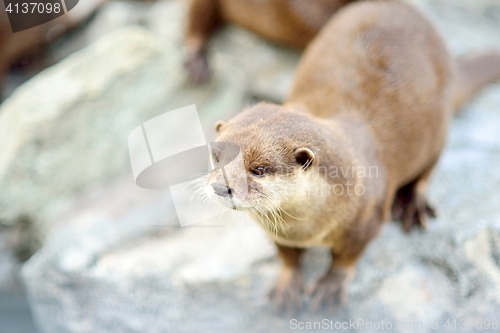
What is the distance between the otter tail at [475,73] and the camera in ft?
9.59

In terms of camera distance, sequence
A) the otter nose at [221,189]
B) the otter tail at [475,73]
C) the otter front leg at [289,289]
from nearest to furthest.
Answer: the otter nose at [221,189]
the otter front leg at [289,289]
the otter tail at [475,73]

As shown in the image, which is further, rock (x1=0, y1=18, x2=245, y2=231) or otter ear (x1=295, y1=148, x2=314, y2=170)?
rock (x1=0, y1=18, x2=245, y2=231)

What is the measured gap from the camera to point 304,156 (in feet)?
5.71

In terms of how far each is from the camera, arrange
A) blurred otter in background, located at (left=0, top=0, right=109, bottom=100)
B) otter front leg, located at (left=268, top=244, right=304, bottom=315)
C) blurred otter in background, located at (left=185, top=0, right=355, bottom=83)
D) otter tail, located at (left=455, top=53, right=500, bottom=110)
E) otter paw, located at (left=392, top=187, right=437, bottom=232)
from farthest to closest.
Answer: blurred otter in background, located at (left=0, top=0, right=109, bottom=100), blurred otter in background, located at (left=185, top=0, right=355, bottom=83), otter tail, located at (left=455, top=53, right=500, bottom=110), otter paw, located at (left=392, top=187, right=437, bottom=232), otter front leg, located at (left=268, top=244, right=304, bottom=315)

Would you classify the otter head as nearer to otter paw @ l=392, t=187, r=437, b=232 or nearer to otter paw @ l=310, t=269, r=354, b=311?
otter paw @ l=310, t=269, r=354, b=311

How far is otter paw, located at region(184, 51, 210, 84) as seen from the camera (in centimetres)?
371

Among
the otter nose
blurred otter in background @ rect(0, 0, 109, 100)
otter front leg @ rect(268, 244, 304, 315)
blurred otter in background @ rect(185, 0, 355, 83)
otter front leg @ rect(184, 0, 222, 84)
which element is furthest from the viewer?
blurred otter in background @ rect(0, 0, 109, 100)

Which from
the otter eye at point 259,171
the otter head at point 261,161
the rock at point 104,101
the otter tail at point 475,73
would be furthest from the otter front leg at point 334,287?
Answer: the rock at point 104,101

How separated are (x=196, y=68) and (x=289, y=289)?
6.51 feet

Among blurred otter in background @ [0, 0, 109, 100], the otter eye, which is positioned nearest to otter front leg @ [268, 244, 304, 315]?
the otter eye

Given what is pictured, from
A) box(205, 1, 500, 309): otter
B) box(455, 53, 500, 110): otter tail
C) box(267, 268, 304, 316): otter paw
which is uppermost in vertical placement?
box(205, 1, 500, 309): otter

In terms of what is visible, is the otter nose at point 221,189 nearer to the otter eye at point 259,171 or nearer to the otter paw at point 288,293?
the otter eye at point 259,171

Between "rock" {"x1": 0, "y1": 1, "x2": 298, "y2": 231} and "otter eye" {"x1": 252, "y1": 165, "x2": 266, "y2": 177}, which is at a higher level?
"otter eye" {"x1": 252, "y1": 165, "x2": 266, "y2": 177}

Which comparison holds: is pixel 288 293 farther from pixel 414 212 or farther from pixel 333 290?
pixel 414 212
